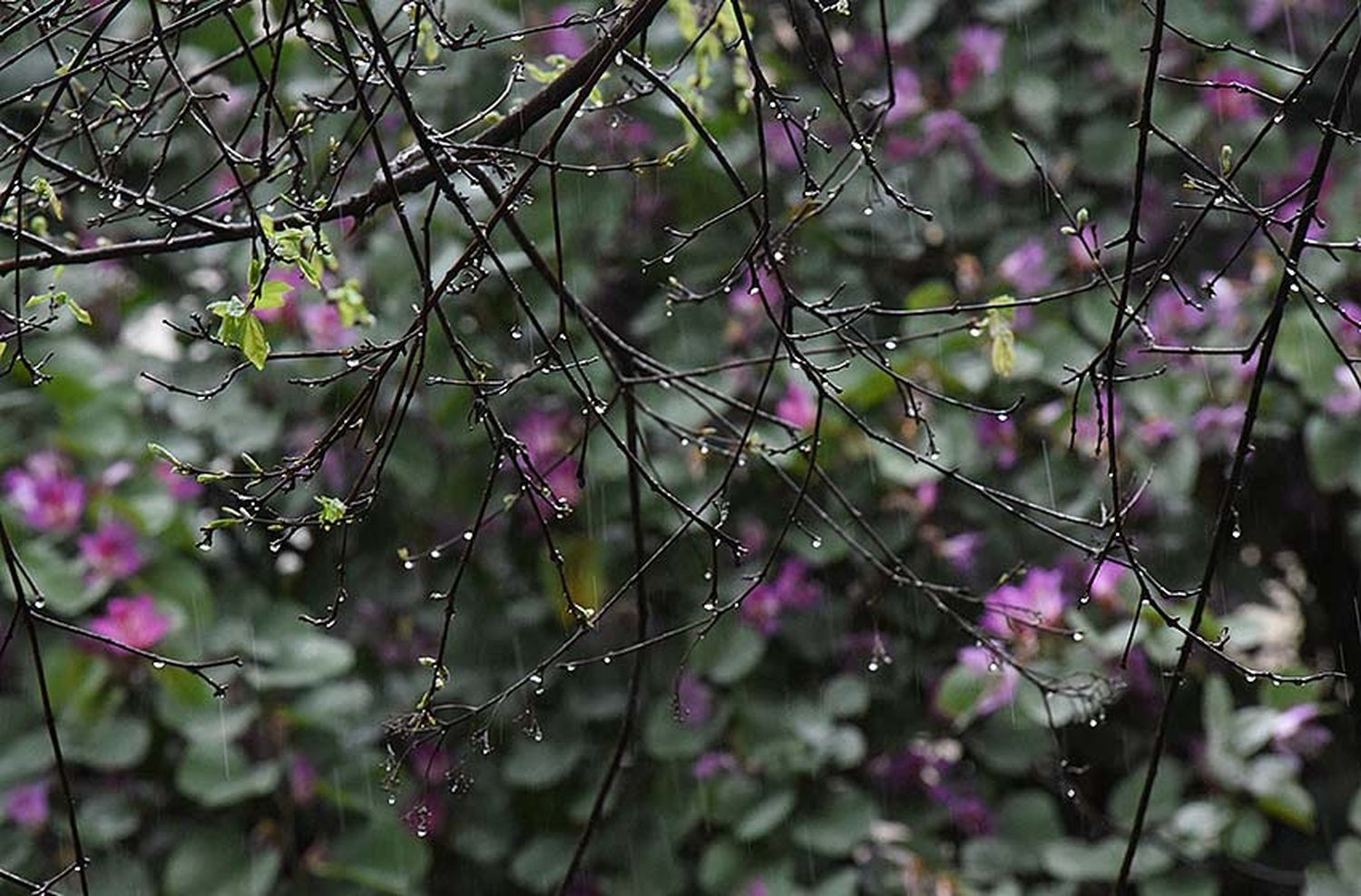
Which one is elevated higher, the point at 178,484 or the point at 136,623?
the point at 178,484

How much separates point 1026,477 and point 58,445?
43.7 inches

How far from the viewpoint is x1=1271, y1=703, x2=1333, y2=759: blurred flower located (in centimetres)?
187

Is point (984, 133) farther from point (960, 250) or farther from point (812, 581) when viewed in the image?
point (812, 581)

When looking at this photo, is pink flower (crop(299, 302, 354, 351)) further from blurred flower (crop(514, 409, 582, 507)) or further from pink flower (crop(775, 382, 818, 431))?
pink flower (crop(775, 382, 818, 431))

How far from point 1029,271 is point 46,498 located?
1.17 meters

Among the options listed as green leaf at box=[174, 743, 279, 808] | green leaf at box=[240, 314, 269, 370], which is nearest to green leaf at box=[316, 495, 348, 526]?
green leaf at box=[240, 314, 269, 370]

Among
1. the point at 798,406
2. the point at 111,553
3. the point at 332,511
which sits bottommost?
the point at 332,511

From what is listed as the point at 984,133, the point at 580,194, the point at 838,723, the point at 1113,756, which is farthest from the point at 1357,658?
the point at 580,194

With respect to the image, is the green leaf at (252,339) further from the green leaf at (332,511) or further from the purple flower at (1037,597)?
the purple flower at (1037,597)

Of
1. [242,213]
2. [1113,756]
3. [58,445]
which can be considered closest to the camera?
[242,213]

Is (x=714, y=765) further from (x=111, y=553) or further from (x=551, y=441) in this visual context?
(x=111, y=553)

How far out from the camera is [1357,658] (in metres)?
2.14

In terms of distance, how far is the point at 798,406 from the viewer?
77.0 inches

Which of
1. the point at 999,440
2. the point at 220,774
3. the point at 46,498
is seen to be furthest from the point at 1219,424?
the point at 46,498
